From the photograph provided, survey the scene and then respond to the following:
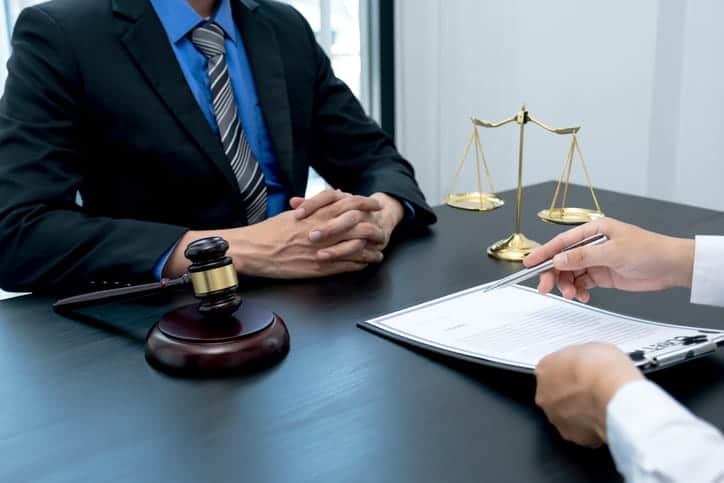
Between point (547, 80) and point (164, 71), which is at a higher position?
point (164, 71)

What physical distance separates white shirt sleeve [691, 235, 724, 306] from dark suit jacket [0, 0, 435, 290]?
0.67 metres

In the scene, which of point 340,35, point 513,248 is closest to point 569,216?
point 513,248

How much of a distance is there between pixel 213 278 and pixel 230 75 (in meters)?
0.87


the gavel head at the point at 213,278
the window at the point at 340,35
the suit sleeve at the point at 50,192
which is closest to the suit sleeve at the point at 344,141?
the suit sleeve at the point at 50,192

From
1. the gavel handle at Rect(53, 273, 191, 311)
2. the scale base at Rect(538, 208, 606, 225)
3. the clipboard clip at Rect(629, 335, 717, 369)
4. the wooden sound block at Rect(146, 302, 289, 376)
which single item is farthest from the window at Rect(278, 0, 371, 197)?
the clipboard clip at Rect(629, 335, 717, 369)

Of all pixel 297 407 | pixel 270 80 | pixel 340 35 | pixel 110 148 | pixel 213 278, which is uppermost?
pixel 340 35

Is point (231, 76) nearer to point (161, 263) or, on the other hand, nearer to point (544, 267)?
point (161, 263)

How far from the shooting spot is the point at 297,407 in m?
0.87

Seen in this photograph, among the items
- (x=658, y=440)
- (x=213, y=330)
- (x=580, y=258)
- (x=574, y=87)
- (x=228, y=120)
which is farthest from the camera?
(x=574, y=87)

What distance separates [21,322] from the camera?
1.17 meters

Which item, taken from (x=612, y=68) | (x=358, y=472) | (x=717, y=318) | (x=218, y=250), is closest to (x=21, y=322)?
(x=218, y=250)

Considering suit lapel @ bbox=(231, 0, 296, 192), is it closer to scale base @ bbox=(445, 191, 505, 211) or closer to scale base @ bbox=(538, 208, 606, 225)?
scale base @ bbox=(445, 191, 505, 211)

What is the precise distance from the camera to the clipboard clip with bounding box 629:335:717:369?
0.89m

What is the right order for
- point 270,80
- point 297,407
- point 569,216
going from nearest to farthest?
point 297,407 < point 569,216 < point 270,80
